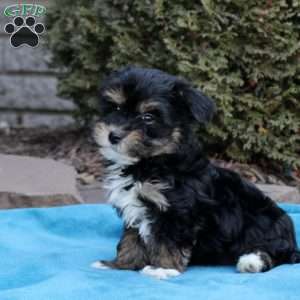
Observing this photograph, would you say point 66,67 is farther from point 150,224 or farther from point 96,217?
point 150,224

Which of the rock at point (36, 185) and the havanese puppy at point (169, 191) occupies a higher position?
the havanese puppy at point (169, 191)

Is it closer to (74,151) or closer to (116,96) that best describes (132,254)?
(116,96)

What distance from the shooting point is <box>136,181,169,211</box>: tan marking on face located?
161 inches

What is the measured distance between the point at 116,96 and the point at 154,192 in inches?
22.9

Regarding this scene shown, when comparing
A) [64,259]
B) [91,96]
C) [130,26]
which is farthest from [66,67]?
[64,259]

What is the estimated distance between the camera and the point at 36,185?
20.6 ft

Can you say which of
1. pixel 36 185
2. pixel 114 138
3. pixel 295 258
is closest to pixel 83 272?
pixel 114 138

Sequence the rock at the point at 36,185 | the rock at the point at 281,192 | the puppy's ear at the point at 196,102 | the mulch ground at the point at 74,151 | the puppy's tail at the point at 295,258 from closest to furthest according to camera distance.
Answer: the puppy's ear at the point at 196,102, the puppy's tail at the point at 295,258, the rock at the point at 36,185, the rock at the point at 281,192, the mulch ground at the point at 74,151

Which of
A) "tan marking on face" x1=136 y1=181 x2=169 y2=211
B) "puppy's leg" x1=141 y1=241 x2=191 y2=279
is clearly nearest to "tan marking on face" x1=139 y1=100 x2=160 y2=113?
"tan marking on face" x1=136 y1=181 x2=169 y2=211

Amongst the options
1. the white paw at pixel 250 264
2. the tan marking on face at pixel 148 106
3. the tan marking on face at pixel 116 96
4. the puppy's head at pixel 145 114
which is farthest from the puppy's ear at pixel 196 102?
the white paw at pixel 250 264

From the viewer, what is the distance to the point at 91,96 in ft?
25.4

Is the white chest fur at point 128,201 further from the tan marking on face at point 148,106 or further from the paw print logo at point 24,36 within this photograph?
the paw print logo at point 24,36

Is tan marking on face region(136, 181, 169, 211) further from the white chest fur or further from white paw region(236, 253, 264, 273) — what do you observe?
white paw region(236, 253, 264, 273)

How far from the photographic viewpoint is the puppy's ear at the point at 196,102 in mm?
4078
